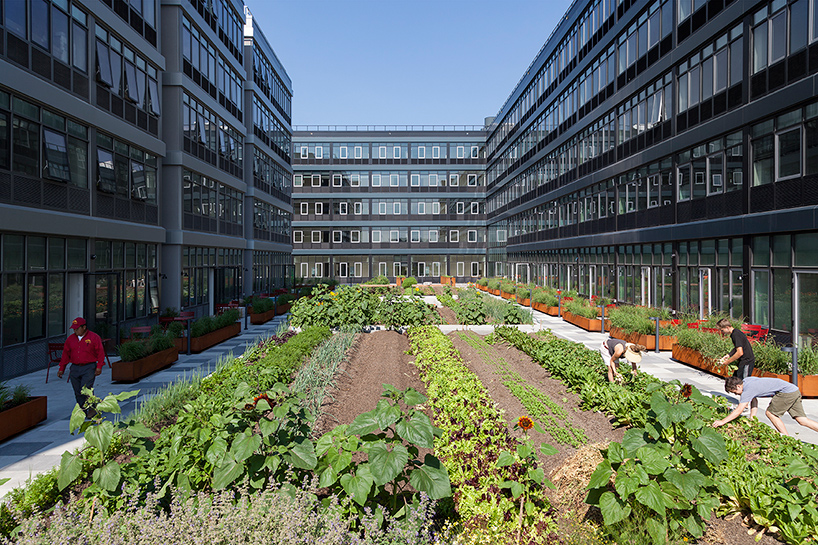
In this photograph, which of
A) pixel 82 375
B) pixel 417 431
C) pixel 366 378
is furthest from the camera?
pixel 366 378

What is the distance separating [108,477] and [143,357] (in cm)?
1025

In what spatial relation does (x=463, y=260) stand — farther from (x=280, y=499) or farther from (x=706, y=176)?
(x=280, y=499)

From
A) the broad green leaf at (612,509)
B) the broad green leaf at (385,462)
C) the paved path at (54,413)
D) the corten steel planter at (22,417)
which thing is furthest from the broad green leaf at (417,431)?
the corten steel planter at (22,417)

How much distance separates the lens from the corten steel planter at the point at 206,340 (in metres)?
17.5

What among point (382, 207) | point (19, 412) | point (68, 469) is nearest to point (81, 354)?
point (19, 412)

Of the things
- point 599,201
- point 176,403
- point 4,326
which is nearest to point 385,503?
point 176,403

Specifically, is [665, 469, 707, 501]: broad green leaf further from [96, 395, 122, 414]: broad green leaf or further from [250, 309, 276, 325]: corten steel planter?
[250, 309, 276, 325]: corten steel planter

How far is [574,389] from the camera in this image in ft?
31.8

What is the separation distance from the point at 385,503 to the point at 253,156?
3620 cm

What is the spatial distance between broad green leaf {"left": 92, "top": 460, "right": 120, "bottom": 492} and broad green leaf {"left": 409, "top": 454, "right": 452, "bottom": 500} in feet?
8.67

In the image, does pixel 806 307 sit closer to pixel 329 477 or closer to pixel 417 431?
pixel 417 431

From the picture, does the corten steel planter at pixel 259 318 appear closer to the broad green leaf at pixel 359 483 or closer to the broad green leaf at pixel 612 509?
the broad green leaf at pixel 359 483

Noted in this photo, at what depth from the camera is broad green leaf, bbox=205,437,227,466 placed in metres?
4.58

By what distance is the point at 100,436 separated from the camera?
429 centimetres
